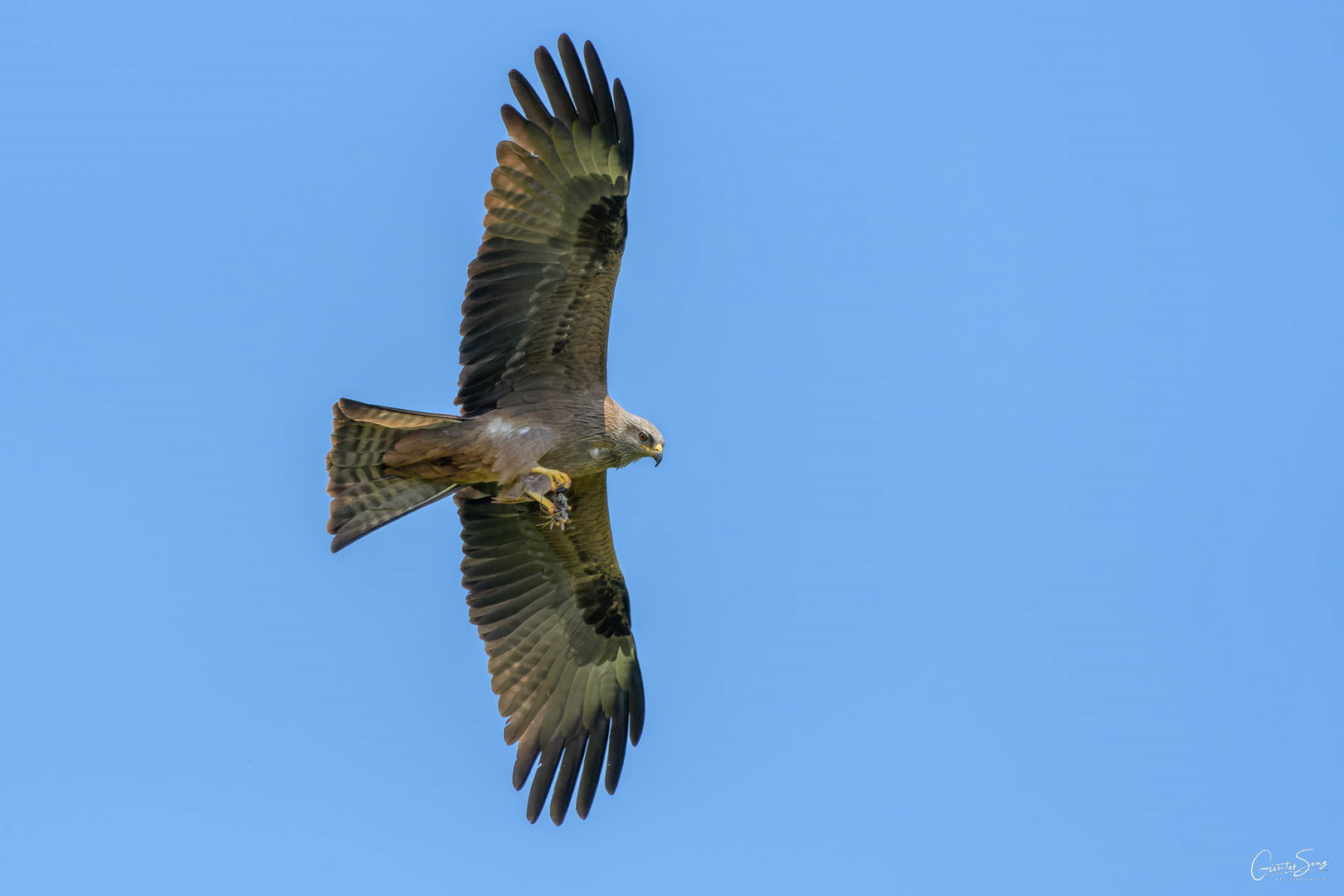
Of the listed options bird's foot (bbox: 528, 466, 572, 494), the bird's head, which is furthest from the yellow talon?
the bird's head

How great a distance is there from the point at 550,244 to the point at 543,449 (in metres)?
1.45

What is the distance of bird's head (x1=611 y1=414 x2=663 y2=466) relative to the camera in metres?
9.87

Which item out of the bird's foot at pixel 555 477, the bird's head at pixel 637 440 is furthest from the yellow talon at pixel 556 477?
the bird's head at pixel 637 440

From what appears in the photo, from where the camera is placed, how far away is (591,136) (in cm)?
934

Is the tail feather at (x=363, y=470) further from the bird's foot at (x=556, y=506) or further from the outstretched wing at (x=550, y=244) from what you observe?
the bird's foot at (x=556, y=506)

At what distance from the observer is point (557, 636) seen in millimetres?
10883

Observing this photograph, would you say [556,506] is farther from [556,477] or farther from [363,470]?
[363,470]

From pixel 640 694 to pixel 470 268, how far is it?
12.4 feet

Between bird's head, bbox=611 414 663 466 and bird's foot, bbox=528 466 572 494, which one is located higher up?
bird's head, bbox=611 414 663 466

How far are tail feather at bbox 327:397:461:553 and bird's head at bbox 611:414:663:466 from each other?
1254mm

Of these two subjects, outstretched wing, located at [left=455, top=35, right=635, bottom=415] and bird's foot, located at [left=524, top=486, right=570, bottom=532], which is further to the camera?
bird's foot, located at [left=524, top=486, right=570, bottom=532]

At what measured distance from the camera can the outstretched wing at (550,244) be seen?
9281mm

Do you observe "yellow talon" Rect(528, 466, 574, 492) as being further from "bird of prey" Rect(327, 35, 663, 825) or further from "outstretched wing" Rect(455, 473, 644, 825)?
"outstretched wing" Rect(455, 473, 644, 825)

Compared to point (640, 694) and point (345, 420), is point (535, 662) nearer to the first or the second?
point (640, 694)
